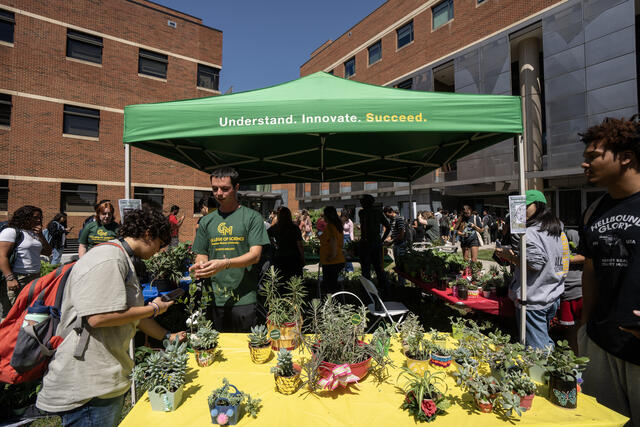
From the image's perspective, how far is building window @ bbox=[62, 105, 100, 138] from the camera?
14.1m

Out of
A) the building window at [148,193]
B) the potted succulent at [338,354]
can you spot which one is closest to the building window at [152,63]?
the building window at [148,193]

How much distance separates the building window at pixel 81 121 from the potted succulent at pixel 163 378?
→ 17.3m

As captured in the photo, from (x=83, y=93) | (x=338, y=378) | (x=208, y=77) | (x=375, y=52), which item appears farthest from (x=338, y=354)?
(x=375, y=52)

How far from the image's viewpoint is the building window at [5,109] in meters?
12.7

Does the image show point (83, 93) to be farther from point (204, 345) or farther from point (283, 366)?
point (283, 366)

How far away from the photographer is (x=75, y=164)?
14.2 m

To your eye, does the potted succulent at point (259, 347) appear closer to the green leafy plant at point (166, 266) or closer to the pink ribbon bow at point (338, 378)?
the pink ribbon bow at point (338, 378)

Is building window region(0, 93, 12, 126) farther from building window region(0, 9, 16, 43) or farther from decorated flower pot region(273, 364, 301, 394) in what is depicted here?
decorated flower pot region(273, 364, 301, 394)

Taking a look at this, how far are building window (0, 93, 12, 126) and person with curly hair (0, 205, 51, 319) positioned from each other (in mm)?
13636

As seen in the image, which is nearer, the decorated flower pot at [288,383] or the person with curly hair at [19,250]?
the decorated flower pot at [288,383]

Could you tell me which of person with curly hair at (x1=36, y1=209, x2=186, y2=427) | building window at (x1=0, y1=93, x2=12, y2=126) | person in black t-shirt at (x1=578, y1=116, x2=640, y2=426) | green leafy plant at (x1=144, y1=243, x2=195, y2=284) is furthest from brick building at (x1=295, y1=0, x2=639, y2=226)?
building window at (x1=0, y1=93, x2=12, y2=126)

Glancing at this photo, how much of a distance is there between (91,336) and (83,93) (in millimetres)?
17750

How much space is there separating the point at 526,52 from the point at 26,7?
79.9 ft

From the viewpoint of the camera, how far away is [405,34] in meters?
21.4
